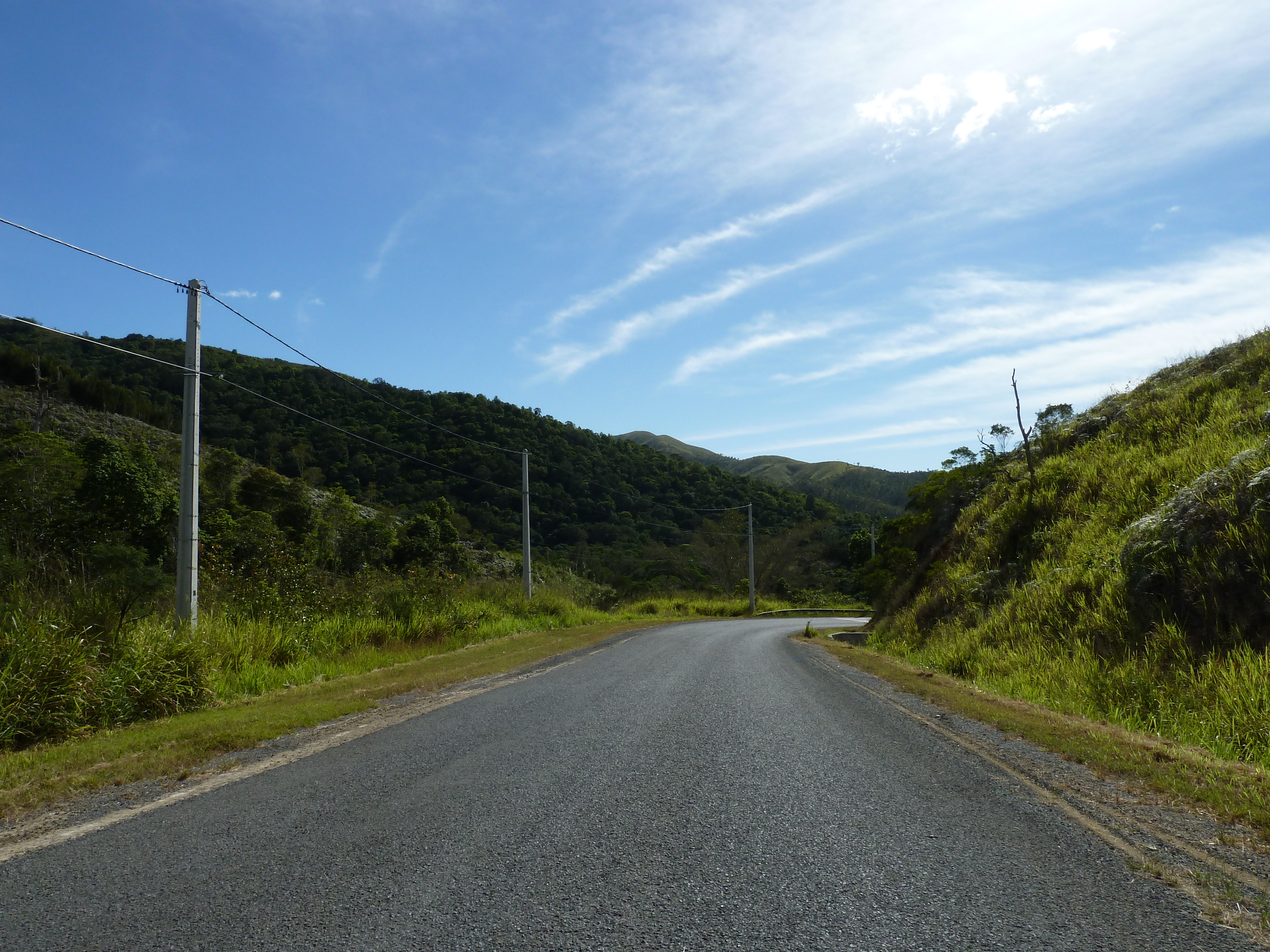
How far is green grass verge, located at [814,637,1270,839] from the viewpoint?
495 cm

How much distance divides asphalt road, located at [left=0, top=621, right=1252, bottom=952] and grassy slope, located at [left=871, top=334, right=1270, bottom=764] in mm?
3353

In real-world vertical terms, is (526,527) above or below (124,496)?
below

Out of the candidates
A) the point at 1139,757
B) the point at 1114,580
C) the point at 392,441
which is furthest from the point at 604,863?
the point at 392,441

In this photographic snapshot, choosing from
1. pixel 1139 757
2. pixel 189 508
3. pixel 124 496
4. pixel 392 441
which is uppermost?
pixel 392 441

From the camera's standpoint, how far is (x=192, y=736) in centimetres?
749

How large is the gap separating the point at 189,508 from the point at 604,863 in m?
11.2

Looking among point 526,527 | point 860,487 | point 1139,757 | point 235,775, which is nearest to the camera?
point 235,775

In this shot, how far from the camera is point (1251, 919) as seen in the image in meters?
3.25

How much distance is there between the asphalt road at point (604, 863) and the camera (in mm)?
3186

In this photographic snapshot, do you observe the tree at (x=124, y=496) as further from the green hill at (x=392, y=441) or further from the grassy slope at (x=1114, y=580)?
the grassy slope at (x=1114, y=580)

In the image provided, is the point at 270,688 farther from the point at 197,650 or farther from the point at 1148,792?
the point at 1148,792

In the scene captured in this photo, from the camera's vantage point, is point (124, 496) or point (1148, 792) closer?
point (1148, 792)

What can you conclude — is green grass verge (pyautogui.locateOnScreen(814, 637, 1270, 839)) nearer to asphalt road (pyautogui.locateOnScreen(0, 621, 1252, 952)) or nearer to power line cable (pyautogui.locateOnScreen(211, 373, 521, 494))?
asphalt road (pyautogui.locateOnScreen(0, 621, 1252, 952))

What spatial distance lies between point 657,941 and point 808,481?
18439 cm
